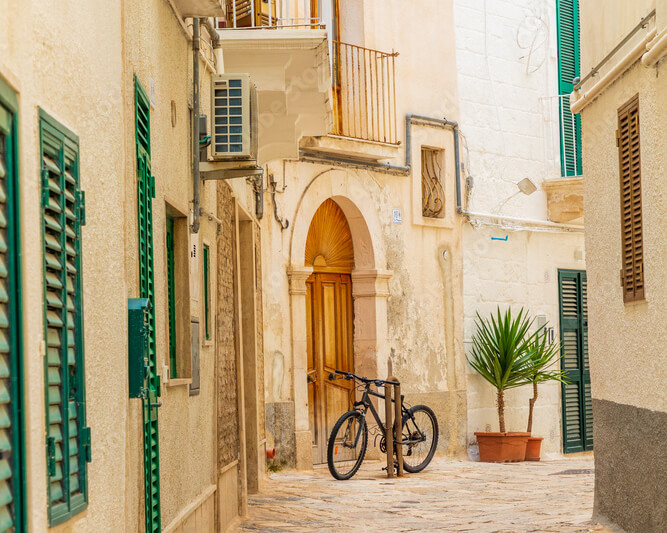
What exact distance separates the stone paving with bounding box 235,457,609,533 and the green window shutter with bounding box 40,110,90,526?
Answer: 15.6ft

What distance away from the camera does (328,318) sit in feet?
43.9

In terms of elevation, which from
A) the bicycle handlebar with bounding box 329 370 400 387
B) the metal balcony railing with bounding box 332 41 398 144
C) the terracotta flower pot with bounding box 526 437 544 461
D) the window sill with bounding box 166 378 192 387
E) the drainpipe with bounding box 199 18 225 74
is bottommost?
the terracotta flower pot with bounding box 526 437 544 461

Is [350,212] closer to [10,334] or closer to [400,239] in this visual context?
[400,239]

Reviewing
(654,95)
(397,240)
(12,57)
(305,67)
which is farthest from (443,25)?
(12,57)

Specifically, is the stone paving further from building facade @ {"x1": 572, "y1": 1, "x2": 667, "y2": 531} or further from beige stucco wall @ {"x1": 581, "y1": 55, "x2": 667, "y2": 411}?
beige stucco wall @ {"x1": 581, "y1": 55, "x2": 667, "y2": 411}

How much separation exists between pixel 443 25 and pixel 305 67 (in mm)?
6712

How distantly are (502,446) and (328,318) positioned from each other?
9.35 ft

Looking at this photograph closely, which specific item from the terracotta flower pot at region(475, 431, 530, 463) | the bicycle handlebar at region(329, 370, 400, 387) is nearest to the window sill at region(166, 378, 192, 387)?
the bicycle handlebar at region(329, 370, 400, 387)

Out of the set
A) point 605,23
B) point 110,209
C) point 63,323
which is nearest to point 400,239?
point 605,23

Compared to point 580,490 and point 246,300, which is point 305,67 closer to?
point 246,300

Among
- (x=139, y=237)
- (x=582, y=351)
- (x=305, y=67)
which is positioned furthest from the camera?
(x=582, y=351)

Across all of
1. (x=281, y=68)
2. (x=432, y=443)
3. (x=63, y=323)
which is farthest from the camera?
(x=432, y=443)

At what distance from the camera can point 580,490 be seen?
10523mm

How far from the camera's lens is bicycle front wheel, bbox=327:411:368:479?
435 inches
